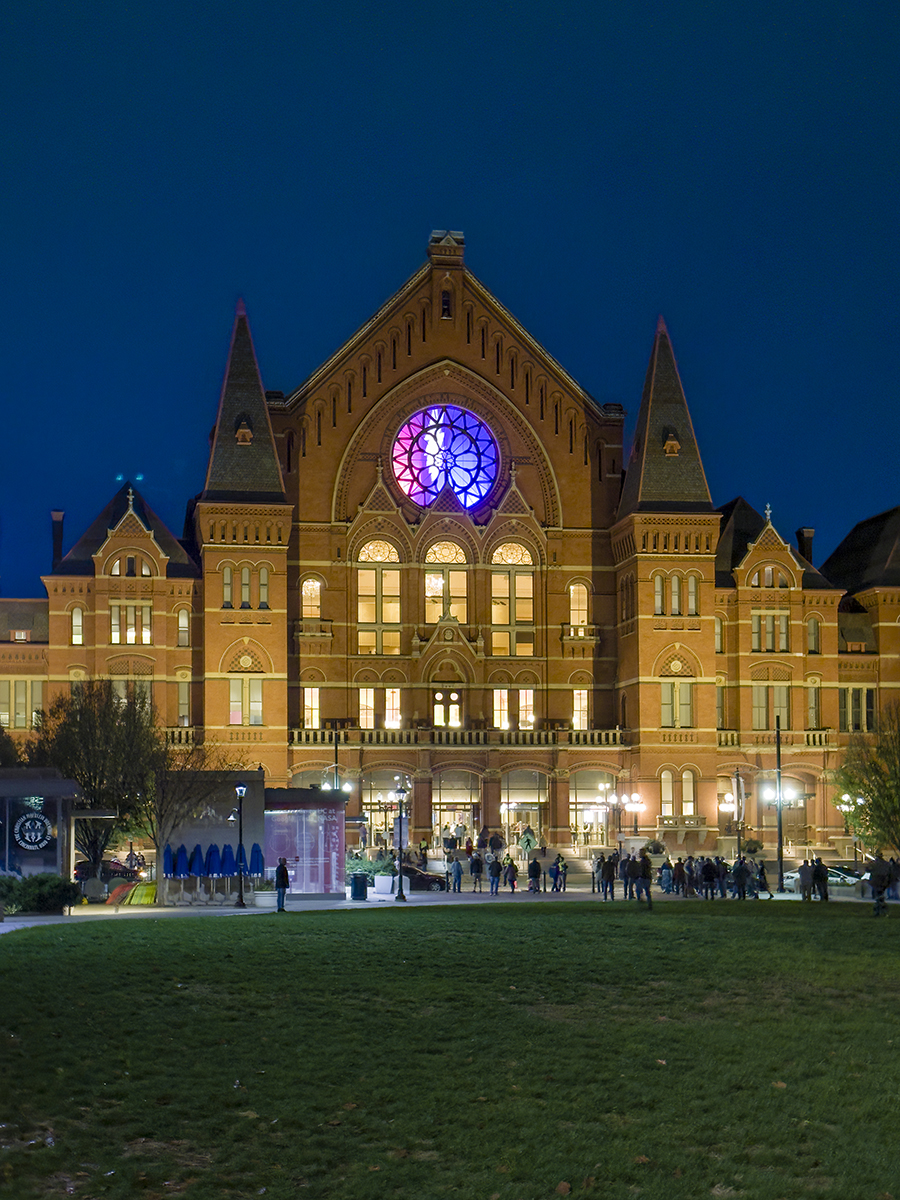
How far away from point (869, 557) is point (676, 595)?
50.1ft

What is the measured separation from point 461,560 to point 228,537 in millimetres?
13035

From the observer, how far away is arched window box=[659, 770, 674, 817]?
3263 inches

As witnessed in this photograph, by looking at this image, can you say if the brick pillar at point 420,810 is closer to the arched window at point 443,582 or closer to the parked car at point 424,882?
the arched window at point 443,582

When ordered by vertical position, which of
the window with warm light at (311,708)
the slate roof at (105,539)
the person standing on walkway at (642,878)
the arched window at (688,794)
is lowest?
the person standing on walkway at (642,878)

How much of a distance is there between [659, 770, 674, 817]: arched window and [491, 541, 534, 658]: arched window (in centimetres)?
985

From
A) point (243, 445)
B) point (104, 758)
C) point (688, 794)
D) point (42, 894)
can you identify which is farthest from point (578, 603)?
point (42, 894)

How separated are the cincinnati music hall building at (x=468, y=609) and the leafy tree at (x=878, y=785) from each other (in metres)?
8.92

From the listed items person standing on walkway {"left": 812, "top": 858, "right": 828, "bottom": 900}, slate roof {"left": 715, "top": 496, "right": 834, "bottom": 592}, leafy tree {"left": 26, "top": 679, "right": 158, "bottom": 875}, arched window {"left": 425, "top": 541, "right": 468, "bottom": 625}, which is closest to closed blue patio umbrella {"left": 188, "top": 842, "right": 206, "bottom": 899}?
leafy tree {"left": 26, "top": 679, "right": 158, "bottom": 875}

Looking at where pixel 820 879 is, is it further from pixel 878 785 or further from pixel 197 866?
pixel 197 866

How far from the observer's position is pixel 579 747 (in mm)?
84125

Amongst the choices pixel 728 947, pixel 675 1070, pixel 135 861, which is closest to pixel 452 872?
pixel 135 861

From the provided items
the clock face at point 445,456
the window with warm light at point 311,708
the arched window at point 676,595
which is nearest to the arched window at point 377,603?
the window with warm light at point 311,708

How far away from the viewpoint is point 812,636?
8844cm

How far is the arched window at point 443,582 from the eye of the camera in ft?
282
